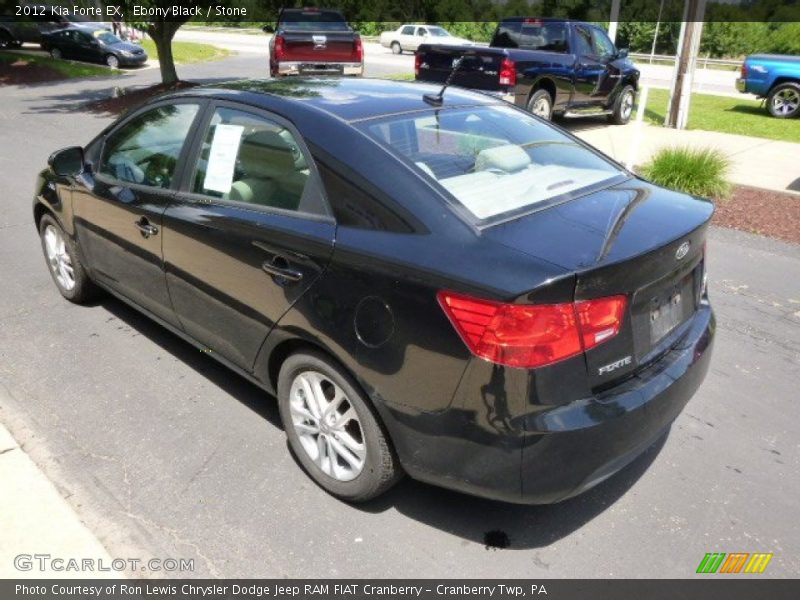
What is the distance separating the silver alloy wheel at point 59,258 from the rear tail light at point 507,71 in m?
8.37

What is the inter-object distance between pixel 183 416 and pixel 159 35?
15.7 metres

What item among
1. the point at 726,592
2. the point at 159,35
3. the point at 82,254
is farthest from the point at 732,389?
the point at 159,35

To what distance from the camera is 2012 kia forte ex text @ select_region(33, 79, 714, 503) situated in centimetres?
221

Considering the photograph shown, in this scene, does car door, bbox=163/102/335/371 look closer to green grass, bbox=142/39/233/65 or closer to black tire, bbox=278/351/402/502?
black tire, bbox=278/351/402/502

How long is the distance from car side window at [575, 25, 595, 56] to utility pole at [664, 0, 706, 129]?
5.36 feet

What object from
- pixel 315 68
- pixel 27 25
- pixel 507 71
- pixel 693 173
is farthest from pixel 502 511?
pixel 27 25

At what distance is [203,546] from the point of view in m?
2.63

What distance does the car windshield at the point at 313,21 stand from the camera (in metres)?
15.9

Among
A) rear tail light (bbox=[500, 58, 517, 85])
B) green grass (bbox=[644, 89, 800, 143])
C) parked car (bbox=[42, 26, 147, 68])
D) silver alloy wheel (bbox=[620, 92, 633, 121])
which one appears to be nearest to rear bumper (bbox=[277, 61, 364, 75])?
rear tail light (bbox=[500, 58, 517, 85])

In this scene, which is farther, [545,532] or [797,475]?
[797,475]

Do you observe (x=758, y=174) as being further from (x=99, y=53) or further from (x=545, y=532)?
(x=99, y=53)

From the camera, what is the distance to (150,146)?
3.76 m
